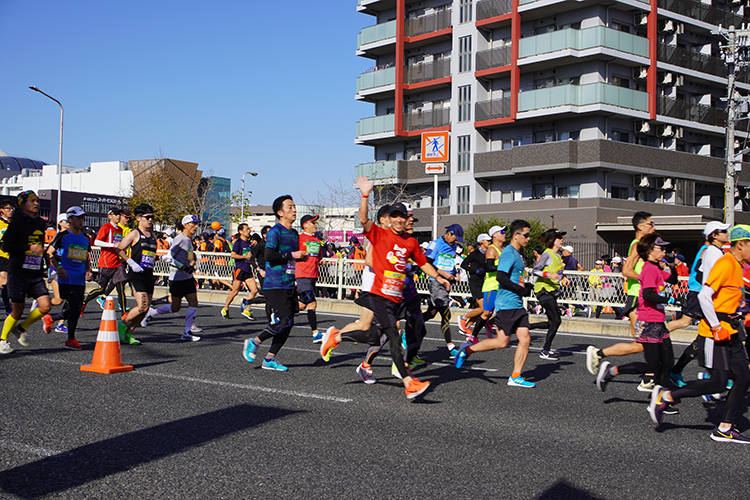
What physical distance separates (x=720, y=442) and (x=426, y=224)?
120 ft

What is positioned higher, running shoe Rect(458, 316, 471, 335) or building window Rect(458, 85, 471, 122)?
building window Rect(458, 85, 471, 122)

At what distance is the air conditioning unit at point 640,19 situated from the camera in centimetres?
3594

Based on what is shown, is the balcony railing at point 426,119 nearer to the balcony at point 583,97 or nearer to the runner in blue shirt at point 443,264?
the balcony at point 583,97

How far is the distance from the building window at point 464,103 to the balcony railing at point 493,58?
1.53 metres

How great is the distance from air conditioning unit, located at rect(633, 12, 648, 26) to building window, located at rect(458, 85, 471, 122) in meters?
9.40

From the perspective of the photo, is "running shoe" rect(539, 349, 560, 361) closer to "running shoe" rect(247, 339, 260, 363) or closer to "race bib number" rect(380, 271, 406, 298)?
"race bib number" rect(380, 271, 406, 298)

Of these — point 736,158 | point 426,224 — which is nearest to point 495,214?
point 426,224

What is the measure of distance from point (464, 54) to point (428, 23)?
3.71 m

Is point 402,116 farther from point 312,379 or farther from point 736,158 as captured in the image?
point 312,379

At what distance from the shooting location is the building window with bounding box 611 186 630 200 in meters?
36.0

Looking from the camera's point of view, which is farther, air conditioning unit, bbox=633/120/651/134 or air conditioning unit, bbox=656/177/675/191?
air conditioning unit, bbox=656/177/675/191

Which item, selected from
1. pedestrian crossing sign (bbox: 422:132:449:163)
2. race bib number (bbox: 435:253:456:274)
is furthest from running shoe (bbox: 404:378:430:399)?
pedestrian crossing sign (bbox: 422:132:449:163)

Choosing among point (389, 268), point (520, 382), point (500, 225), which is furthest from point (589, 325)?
point (500, 225)

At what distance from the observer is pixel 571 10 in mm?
35656
